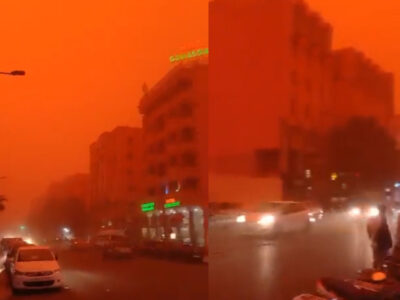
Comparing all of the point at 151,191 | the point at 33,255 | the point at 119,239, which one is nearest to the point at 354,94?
the point at 151,191

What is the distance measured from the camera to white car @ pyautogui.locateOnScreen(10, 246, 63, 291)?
8.10 m

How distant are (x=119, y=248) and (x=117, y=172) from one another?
41 cm

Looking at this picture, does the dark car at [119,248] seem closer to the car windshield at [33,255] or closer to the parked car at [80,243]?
the parked car at [80,243]

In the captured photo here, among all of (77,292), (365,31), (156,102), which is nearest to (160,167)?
(156,102)

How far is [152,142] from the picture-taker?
2.87 metres

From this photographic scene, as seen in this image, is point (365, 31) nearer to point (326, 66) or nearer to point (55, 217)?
point (326, 66)

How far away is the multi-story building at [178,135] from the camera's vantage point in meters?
2.72

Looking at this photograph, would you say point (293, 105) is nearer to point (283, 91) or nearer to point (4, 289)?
point (283, 91)

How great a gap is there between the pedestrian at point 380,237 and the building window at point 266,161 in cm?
41

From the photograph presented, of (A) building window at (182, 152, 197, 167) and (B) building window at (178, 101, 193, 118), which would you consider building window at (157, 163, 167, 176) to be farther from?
(B) building window at (178, 101, 193, 118)

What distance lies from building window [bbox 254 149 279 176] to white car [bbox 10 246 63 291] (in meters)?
5.77

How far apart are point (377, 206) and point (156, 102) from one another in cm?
114

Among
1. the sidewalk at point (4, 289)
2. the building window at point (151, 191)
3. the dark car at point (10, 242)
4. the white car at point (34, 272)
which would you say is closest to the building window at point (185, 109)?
the building window at point (151, 191)

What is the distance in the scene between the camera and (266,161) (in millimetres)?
2439
